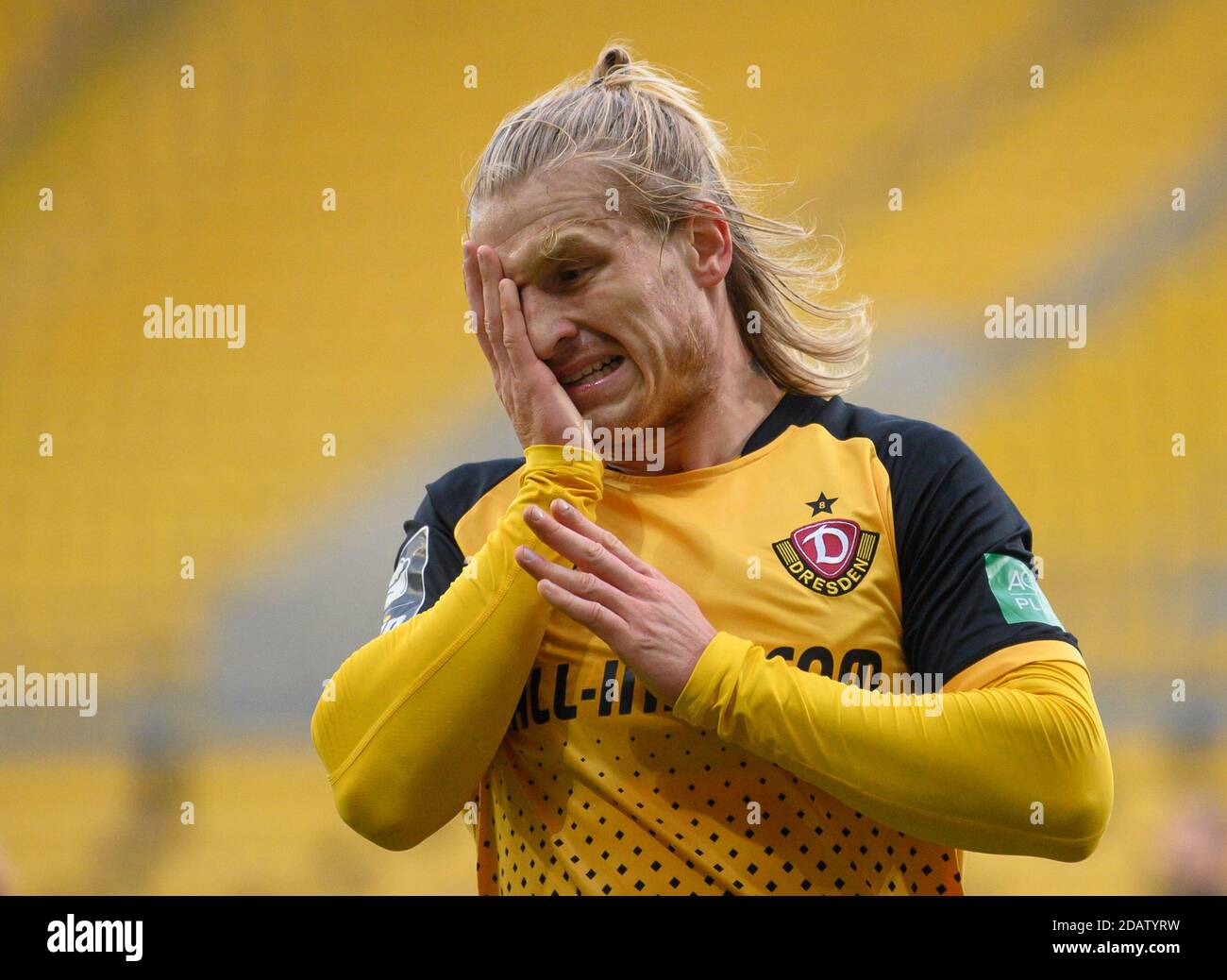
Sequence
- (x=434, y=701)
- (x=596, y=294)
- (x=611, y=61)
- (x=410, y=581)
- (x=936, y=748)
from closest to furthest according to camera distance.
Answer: (x=936, y=748), (x=434, y=701), (x=596, y=294), (x=410, y=581), (x=611, y=61)

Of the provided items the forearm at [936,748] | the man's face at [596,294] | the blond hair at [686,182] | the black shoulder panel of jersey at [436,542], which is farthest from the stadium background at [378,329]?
the forearm at [936,748]

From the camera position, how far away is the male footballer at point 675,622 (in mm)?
1720

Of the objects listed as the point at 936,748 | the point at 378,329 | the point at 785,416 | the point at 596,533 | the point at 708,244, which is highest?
the point at 378,329

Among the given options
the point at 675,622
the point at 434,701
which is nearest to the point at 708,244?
the point at 675,622

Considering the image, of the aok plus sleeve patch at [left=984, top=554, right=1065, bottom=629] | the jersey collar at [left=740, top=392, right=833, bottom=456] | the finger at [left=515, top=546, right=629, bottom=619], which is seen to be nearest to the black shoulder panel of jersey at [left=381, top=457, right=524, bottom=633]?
the finger at [left=515, top=546, right=629, bottom=619]

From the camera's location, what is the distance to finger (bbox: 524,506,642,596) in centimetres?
179

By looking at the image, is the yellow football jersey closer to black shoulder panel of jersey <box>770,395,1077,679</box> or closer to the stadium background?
black shoulder panel of jersey <box>770,395,1077,679</box>

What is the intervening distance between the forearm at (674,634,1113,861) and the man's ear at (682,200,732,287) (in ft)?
2.05

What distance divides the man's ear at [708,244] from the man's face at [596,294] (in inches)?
2.4

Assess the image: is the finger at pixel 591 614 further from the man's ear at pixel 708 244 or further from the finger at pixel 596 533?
the man's ear at pixel 708 244

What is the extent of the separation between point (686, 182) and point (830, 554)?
2.00 ft

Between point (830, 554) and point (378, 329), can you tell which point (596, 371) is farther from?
point (378, 329)

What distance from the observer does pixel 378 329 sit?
587 cm

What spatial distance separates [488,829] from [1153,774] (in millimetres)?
3814
